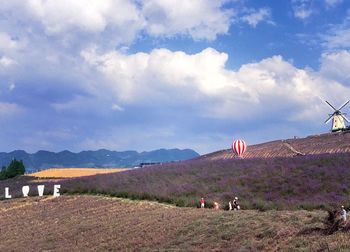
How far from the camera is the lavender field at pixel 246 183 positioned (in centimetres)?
3488

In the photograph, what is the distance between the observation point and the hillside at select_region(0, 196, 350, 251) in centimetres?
2186

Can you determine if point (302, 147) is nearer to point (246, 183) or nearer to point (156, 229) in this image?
point (246, 183)

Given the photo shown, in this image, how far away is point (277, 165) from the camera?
45.5 meters

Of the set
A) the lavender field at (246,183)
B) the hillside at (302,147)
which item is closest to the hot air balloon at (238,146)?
the hillside at (302,147)

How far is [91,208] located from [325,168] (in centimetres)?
1836

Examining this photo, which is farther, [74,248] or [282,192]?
[282,192]

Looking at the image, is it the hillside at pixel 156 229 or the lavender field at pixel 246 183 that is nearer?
the hillside at pixel 156 229

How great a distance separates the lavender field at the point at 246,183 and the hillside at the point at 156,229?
3733mm

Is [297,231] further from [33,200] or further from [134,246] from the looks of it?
A: [33,200]

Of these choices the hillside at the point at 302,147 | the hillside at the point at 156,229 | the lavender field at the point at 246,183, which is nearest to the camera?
the hillside at the point at 156,229

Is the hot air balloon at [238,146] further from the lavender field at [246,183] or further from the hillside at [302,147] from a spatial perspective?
the lavender field at [246,183]

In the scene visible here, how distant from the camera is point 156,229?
92.0 feet

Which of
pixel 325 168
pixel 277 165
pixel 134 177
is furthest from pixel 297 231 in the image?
pixel 134 177

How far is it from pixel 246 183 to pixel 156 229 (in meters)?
15.3
